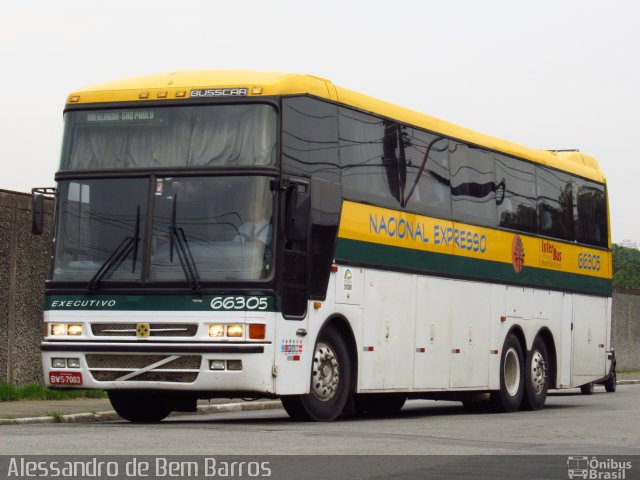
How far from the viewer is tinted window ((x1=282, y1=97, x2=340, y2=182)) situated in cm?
1593

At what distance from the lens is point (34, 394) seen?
70.5ft

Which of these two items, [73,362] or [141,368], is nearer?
[141,368]

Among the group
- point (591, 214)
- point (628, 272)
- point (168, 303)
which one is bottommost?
point (168, 303)

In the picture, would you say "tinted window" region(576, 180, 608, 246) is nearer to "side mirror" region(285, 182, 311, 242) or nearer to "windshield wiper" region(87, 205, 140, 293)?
"side mirror" region(285, 182, 311, 242)

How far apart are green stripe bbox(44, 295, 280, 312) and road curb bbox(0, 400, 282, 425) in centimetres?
183

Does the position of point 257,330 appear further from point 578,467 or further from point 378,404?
point 378,404

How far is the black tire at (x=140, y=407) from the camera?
56.5 feet

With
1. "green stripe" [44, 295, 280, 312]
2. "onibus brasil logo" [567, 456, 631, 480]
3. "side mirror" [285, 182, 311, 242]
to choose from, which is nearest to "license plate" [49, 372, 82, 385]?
"green stripe" [44, 295, 280, 312]

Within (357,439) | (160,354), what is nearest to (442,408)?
(160,354)

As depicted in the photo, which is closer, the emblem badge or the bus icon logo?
the bus icon logo

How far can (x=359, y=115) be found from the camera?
1766 centimetres

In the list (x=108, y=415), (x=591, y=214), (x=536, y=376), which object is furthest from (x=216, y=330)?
(x=591, y=214)

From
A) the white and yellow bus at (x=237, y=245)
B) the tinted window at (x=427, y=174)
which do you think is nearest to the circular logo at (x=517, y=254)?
the tinted window at (x=427, y=174)

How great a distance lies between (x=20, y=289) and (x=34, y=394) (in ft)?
5.75
